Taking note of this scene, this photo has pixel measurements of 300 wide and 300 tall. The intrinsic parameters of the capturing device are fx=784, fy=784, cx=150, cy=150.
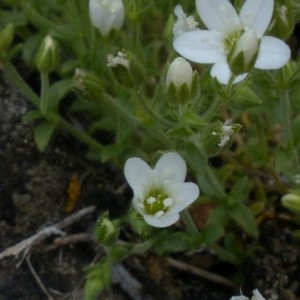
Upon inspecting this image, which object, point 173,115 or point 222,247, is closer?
point 173,115

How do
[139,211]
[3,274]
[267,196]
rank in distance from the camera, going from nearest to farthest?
[139,211] → [3,274] → [267,196]

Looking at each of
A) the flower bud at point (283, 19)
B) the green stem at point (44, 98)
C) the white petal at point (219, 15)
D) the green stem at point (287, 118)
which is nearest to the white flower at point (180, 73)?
the white petal at point (219, 15)

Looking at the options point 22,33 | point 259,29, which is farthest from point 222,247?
point 22,33

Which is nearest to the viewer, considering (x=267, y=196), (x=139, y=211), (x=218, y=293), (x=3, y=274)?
(x=139, y=211)

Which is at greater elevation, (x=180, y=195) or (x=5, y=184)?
(x=180, y=195)

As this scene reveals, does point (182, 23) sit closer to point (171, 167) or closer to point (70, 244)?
point (171, 167)

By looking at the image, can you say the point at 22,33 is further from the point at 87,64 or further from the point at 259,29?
the point at 259,29

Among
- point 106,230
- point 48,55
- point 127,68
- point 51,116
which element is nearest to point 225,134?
point 127,68
